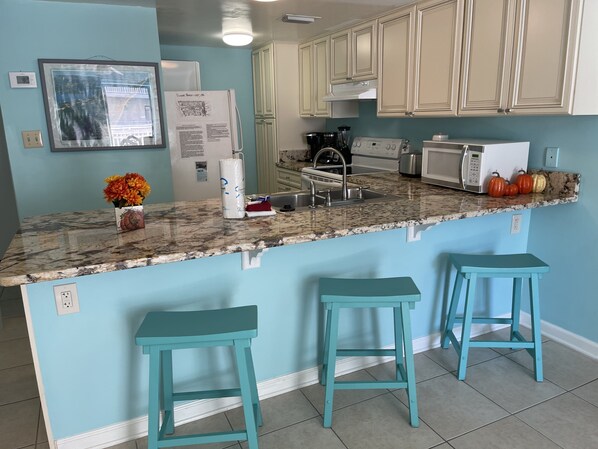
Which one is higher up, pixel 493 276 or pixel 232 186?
pixel 232 186

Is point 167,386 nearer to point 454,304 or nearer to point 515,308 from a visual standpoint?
point 454,304

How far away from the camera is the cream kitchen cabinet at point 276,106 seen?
4582mm

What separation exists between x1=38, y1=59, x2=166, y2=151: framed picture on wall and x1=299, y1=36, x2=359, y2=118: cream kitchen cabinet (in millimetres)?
1672

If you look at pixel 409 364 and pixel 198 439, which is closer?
pixel 198 439

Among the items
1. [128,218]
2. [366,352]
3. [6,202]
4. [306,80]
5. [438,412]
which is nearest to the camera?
[128,218]

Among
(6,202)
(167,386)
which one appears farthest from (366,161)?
(6,202)

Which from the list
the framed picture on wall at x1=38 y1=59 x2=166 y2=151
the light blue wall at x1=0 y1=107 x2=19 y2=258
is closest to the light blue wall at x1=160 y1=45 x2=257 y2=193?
the framed picture on wall at x1=38 y1=59 x2=166 y2=151

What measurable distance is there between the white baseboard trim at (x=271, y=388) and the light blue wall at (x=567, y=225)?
78 millimetres

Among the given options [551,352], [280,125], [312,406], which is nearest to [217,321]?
[312,406]

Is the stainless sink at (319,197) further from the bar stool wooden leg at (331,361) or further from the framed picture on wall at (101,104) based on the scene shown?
the framed picture on wall at (101,104)

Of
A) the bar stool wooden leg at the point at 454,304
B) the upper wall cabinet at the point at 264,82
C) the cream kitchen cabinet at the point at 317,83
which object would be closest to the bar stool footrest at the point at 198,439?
the bar stool wooden leg at the point at 454,304

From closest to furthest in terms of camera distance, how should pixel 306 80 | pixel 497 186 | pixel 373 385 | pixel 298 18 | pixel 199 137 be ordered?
pixel 373 385 → pixel 497 186 → pixel 298 18 → pixel 199 137 → pixel 306 80

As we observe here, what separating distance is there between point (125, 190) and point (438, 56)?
2.21 meters

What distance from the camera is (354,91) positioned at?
3699mm
